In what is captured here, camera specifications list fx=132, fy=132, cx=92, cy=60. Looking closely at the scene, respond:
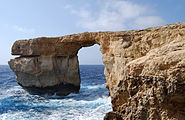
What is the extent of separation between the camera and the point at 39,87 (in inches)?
701

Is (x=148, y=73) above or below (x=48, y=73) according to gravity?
above

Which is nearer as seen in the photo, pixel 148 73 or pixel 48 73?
pixel 148 73

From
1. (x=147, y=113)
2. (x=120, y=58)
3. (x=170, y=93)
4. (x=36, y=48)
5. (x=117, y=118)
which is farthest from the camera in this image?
(x=36, y=48)

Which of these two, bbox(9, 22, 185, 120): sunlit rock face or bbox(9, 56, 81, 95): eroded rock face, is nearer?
bbox(9, 22, 185, 120): sunlit rock face

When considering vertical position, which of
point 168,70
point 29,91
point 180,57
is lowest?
point 29,91

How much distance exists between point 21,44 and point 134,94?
17.3 metres

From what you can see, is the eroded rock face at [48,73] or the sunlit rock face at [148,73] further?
the eroded rock face at [48,73]

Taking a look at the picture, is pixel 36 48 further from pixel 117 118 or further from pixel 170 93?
pixel 170 93

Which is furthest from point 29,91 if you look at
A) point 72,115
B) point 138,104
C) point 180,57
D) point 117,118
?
point 180,57

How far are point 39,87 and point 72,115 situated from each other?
9337 mm

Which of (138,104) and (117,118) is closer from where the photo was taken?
(138,104)

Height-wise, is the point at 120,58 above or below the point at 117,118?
above

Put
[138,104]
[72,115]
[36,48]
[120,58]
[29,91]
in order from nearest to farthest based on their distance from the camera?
1. [138,104]
2. [120,58]
3. [72,115]
4. [36,48]
5. [29,91]

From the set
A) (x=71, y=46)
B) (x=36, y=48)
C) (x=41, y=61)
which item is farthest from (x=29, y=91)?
(x=71, y=46)
